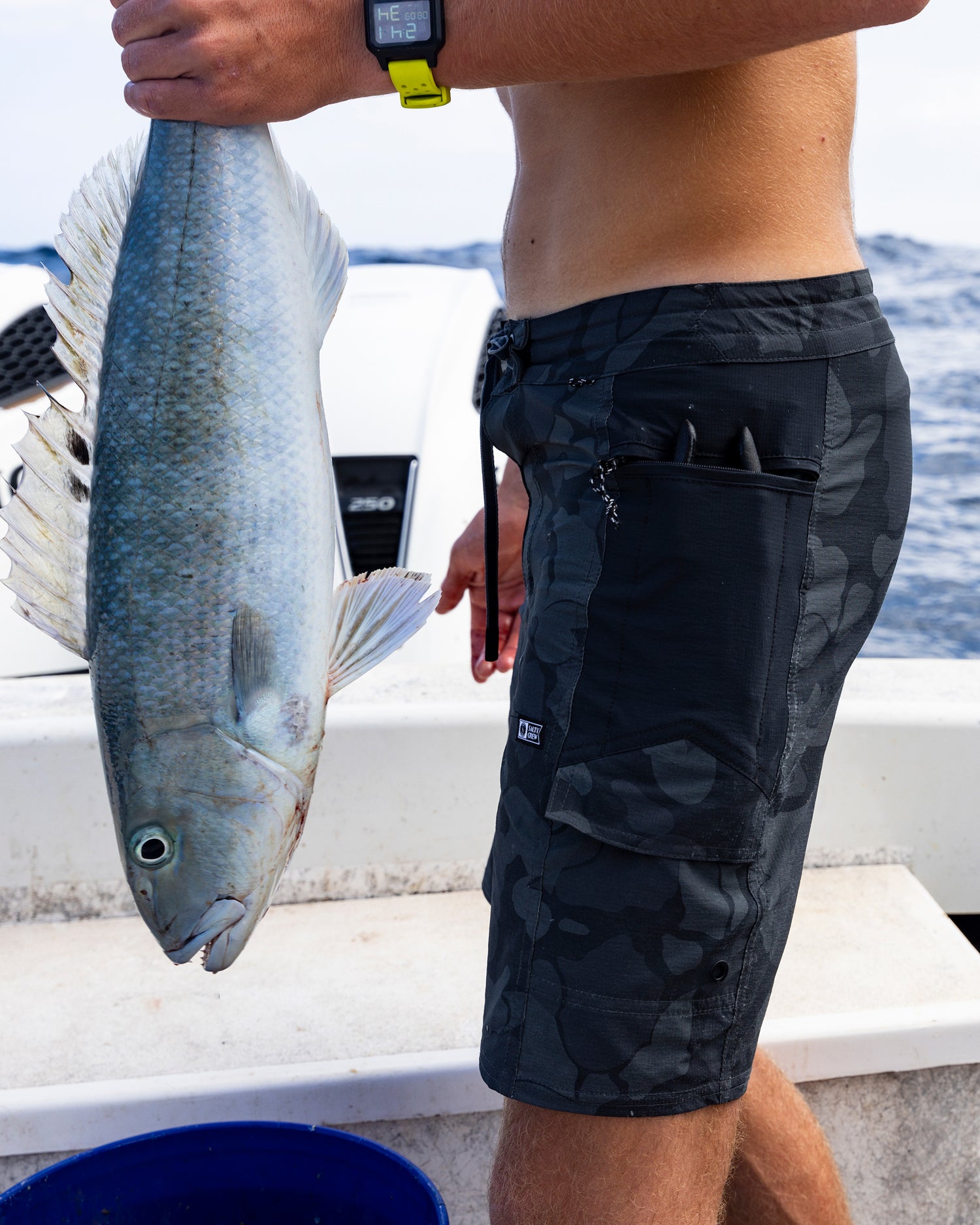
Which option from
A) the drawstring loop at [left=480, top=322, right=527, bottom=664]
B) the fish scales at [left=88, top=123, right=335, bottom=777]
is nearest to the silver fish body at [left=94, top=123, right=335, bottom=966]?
the fish scales at [left=88, top=123, right=335, bottom=777]

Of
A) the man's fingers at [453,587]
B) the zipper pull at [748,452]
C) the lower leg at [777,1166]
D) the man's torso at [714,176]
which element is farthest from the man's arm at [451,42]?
the lower leg at [777,1166]

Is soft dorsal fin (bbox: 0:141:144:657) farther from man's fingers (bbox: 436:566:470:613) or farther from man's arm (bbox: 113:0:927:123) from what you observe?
man's fingers (bbox: 436:566:470:613)

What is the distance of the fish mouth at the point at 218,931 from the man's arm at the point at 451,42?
805 millimetres

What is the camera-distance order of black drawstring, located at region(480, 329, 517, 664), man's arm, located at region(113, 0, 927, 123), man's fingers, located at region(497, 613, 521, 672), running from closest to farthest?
man's arm, located at region(113, 0, 927, 123), black drawstring, located at region(480, 329, 517, 664), man's fingers, located at region(497, 613, 521, 672)

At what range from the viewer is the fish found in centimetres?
116

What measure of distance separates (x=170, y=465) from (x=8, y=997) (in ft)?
5.36

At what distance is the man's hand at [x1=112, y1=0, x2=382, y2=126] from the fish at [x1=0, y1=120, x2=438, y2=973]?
6 centimetres

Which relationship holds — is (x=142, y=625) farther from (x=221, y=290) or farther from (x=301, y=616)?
(x=221, y=290)

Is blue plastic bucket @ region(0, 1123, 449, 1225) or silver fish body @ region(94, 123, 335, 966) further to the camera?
blue plastic bucket @ region(0, 1123, 449, 1225)

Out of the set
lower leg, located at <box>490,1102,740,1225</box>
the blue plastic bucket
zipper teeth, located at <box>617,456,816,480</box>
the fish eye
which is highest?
zipper teeth, located at <box>617,456,816,480</box>

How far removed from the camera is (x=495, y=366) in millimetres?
1416

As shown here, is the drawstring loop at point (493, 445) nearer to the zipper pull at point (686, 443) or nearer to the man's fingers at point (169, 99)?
the zipper pull at point (686, 443)

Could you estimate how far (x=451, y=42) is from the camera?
1.12 meters

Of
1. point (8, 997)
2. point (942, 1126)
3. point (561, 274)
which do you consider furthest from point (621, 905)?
point (8, 997)
